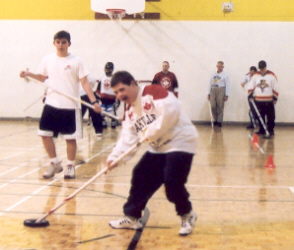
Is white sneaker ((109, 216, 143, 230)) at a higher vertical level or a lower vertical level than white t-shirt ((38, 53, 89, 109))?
lower

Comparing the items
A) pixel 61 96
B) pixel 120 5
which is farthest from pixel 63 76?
pixel 120 5

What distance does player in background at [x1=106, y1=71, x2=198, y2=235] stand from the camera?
13.4 ft

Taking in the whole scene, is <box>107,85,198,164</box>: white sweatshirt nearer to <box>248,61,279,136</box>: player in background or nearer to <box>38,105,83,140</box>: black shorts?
<box>38,105,83,140</box>: black shorts

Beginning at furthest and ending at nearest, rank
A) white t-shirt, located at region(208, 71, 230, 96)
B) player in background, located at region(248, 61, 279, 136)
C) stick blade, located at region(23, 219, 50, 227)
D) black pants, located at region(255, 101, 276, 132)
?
white t-shirt, located at region(208, 71, 230, 96), black pants, located at region(255, 101, 276, 132), player in background, located at region(248, 61, 279, 136), stick blade, located at region(23, 219, 50, 227)

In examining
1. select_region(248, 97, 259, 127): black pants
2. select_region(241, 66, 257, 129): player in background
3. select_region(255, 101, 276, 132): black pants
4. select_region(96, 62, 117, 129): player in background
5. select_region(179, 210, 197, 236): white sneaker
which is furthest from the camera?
select_region(241, 66, 257, 129): player in background

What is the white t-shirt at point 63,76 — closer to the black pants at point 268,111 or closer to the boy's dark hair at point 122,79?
the boy's dark hair at point 122,79

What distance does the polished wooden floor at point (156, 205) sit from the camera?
13.6 ft

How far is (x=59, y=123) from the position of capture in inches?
259

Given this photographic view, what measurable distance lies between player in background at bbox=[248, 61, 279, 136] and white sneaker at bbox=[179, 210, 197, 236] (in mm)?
8286

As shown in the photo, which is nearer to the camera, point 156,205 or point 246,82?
point 156,205

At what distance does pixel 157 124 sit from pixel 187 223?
36.2 inches

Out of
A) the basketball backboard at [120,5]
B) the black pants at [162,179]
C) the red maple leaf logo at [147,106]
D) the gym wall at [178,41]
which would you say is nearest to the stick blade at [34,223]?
the black pants at [162,179]

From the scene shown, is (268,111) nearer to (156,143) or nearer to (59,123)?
(59,123)

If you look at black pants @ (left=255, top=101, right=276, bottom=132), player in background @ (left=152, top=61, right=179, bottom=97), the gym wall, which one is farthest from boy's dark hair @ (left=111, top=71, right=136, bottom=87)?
the gym wall
